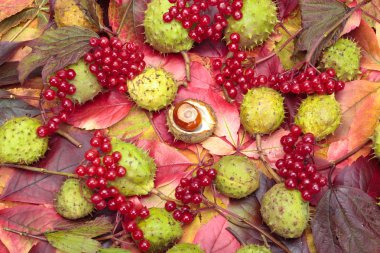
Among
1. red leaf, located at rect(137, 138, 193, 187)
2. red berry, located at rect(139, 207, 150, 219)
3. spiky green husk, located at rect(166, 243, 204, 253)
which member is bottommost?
spiky green husk, located at rect(166, 243, 204, 253)

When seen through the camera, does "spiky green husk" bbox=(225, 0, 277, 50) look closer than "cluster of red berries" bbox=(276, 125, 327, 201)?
No

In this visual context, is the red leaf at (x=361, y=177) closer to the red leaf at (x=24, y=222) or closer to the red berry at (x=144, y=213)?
the red berry at (x=144, y=213)

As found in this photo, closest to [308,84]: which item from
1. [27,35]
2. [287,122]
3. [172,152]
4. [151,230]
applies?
[287,122]

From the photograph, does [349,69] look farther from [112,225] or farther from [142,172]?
[112,225]

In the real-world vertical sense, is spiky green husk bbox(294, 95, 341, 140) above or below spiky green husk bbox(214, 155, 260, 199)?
above

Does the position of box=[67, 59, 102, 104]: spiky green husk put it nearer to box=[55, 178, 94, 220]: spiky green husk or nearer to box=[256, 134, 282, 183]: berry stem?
box=[55, 178, 94, 220]: spiky green husk

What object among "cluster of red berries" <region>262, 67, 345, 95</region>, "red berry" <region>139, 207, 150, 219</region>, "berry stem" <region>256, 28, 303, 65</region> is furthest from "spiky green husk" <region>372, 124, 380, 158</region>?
"red berry" <region>139, 207, 150, 219</region>

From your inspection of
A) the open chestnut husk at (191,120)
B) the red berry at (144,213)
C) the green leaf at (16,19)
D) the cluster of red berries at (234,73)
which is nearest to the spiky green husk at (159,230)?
the red berry at (144,213)

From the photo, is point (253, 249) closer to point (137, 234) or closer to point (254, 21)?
point (137, 234)
